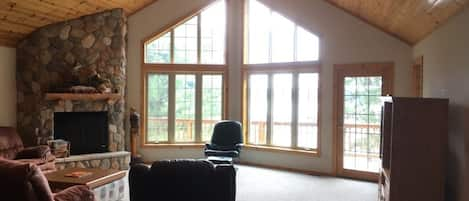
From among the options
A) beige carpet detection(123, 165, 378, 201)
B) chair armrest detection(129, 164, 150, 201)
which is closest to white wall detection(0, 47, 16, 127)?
beige carpet detection(123, 165, 378, 201)

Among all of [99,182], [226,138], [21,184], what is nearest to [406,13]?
[226,138]

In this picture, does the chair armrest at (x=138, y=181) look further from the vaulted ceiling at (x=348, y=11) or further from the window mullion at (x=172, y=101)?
the window mullion at (x=172, y=101)

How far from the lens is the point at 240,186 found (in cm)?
591

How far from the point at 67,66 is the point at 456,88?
604 cm

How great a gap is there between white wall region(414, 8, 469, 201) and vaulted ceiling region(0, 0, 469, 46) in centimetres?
25

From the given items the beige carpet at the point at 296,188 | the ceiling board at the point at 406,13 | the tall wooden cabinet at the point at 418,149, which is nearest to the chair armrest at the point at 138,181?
the beige carpet at the point at 296,188

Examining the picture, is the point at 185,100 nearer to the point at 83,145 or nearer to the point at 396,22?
the point at 83,145

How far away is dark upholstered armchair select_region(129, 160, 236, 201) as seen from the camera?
3082mm

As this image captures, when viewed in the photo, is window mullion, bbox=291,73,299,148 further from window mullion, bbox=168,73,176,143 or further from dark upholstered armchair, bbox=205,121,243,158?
window mullion, bbox=168,73,176,143

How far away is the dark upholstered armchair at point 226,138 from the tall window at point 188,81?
1.01 m

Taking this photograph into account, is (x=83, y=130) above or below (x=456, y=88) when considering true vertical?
below

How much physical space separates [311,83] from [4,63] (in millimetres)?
5314

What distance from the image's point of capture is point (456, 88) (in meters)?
3.57

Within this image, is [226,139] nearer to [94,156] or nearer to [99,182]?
[94,156]
